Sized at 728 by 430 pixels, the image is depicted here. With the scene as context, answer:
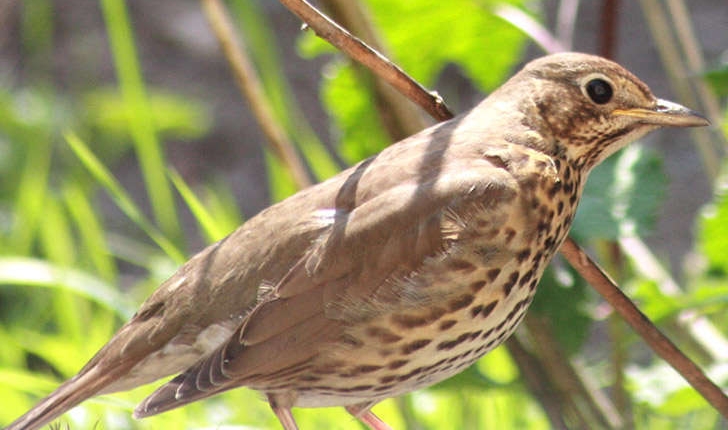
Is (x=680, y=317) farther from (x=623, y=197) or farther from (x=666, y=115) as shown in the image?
(x=666, y=115)

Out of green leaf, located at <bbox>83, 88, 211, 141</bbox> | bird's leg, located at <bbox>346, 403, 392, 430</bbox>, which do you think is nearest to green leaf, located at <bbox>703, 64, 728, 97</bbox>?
bird's leg, located at <bbox>346, 403, 392, 430</bbox>

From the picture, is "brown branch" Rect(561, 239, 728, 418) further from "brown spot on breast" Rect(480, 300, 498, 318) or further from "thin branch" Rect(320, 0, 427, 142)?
"thin branch" Rect(320, 0, 427, 142)

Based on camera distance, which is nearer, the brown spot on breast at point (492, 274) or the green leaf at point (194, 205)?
the brown spot on breast at point (492, 274)

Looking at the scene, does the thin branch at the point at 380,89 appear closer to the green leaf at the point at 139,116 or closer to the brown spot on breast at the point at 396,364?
the brown spot on breast at the point at 396,364

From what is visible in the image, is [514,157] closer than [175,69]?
Yes

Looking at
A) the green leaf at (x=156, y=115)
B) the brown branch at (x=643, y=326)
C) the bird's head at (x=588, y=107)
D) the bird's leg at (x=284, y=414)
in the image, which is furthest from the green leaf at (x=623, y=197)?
the green leaf at (x=156, y=115)

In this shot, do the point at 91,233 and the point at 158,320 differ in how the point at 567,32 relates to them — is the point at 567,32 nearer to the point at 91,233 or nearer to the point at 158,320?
the point at 158,320

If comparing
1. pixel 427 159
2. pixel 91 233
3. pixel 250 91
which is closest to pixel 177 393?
pixel 427 159
